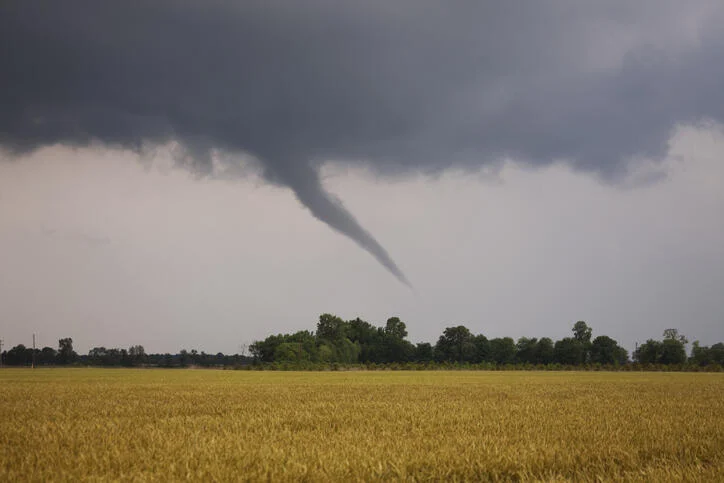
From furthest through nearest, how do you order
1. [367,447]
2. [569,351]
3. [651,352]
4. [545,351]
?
[545,351] < [569,351] < [651,352] < [367,447]

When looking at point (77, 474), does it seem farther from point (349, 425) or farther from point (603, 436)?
point (603, 436)

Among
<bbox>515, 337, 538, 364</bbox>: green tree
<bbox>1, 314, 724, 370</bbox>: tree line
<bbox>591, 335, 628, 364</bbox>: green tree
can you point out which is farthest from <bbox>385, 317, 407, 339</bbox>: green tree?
<bbox>591, 335, 628, 364</bbox>: green tree

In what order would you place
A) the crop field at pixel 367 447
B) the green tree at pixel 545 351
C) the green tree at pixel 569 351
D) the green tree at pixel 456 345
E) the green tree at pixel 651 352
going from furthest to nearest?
the green tree at pixel 456 345
the green tree at pixel 545 351
the green tree at pixel 569 351
the green tree at pixel 651 352
the crop field at pixel 367 447

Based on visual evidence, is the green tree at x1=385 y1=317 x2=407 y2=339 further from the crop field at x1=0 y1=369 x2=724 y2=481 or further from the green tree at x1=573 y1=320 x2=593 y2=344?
the crop field at x1=0 y1=369 x2=724 y2=481

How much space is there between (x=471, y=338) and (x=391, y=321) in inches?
1244

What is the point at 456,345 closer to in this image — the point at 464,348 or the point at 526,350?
the point at 464,348

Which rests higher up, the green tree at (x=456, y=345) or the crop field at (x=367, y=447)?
the crop field at (x=367, y=447)

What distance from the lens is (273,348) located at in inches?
5846

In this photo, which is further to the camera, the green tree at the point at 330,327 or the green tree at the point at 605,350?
the green tree at the point at 330,327

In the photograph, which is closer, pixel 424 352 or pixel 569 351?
pixel 569 351

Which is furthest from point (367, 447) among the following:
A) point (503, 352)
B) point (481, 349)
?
point (503, 352)

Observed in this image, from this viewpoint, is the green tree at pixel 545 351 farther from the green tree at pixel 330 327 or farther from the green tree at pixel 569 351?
the green tree at pixel 330 327

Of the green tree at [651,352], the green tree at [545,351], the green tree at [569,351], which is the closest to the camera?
the green tree at [651,352]

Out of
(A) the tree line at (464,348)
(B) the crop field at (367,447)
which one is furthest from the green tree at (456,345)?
(B) the crop field at (367,447)
